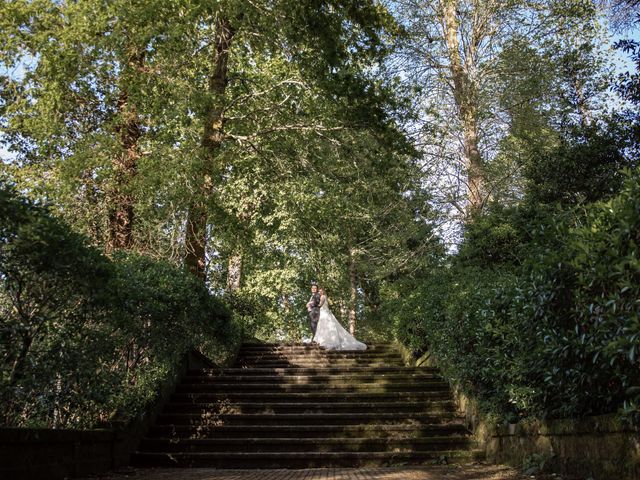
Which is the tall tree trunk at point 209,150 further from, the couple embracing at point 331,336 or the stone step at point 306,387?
the couple embracing at point 331,336

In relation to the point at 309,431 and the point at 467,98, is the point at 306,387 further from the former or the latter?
the point at 467,98

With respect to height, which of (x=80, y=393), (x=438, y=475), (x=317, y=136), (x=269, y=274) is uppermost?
(x=317, y=136)

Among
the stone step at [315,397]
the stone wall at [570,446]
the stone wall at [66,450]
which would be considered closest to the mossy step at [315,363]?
the stone step at [315,397]

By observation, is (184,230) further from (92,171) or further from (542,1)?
(542,1)

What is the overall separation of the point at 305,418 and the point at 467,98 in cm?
1185

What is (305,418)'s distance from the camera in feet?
32.8

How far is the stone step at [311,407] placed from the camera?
1034 cm

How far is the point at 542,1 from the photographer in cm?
1812

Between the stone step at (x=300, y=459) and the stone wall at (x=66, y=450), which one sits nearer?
the stone wall at (x=66, y=450)

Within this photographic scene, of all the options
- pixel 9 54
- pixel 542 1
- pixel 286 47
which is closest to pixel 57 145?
pixel 9 54

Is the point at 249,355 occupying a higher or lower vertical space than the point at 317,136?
lower

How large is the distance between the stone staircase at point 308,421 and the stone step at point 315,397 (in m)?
Result: 0.02

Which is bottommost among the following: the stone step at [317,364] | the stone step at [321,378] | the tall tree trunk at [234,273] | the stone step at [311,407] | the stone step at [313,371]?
the stone step at [311,407]

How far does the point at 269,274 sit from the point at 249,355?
6.19 metres
